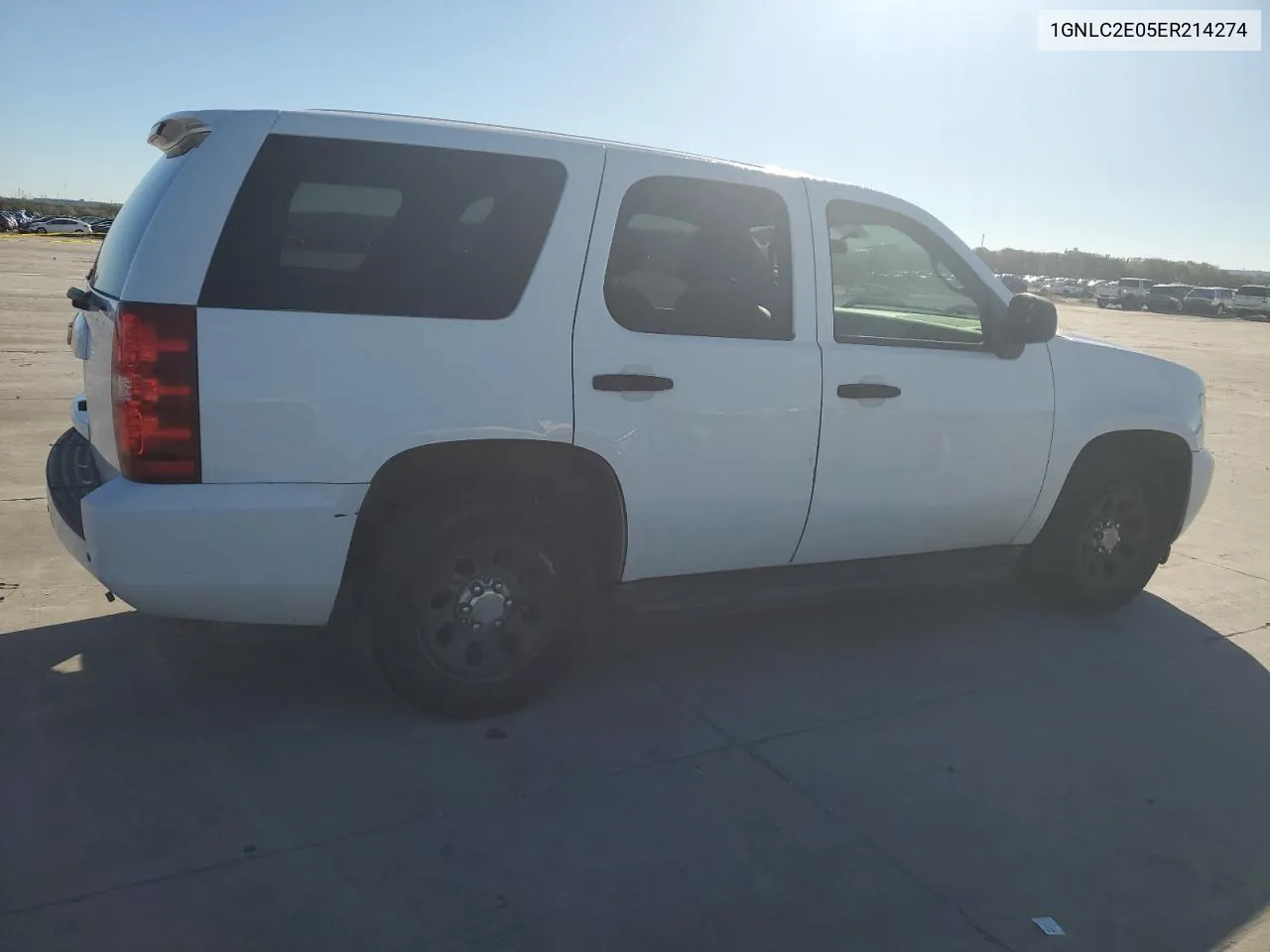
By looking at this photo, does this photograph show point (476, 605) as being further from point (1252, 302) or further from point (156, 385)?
point (1252, 302)

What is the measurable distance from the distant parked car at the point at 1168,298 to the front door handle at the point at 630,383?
57.9 meters

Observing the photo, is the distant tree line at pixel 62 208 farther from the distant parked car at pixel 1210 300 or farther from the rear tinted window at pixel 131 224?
the rear tinted window at pixel 131 224

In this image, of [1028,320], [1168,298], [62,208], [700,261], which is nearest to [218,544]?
[700,261]

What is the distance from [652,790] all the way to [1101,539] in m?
3.07

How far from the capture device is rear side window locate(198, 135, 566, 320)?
338 cm

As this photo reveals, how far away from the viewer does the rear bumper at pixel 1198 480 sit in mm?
5520

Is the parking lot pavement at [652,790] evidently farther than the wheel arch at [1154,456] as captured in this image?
No

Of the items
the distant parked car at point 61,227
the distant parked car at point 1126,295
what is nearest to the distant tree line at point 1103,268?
the distant parked car at point 1126,295

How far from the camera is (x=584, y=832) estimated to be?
3.25 meters

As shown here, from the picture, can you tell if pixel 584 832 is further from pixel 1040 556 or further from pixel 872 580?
pixel 1040 556

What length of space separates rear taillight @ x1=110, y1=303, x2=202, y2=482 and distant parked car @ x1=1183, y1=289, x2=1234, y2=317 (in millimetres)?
58296

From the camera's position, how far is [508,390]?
3.65 metres

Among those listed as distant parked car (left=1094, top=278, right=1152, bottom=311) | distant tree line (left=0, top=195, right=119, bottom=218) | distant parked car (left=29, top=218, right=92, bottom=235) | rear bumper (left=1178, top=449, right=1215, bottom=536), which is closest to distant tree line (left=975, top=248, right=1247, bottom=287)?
distant parked car (left=1094, top=278, right=1152, bottom=311)

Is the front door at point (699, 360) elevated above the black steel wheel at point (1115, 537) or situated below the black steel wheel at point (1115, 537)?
above
